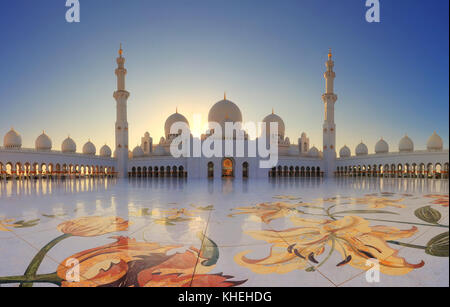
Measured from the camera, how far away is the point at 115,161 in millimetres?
26594

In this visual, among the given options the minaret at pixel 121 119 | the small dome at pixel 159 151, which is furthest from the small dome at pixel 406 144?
the minaret at pixel 121 119

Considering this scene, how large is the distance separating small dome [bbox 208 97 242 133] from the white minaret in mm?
10205

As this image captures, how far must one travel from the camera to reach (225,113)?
26.6m

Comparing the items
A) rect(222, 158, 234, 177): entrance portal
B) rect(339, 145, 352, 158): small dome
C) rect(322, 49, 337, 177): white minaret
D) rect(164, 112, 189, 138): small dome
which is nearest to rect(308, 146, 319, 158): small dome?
rect(322, 49, 337, 177): white minaret

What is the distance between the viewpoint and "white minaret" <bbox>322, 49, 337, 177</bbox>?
26.4 metres

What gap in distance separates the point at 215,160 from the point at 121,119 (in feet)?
39.6

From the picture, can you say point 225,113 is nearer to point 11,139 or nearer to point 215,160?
point 215,160

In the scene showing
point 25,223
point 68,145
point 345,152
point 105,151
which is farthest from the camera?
point 345,152

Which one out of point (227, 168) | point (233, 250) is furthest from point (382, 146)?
point (233, 250)

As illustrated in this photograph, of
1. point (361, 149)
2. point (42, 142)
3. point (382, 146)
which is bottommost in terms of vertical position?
point (361, 149)

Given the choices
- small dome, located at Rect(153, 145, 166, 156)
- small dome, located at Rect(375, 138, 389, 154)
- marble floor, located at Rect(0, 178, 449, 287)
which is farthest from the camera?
small dome, located at Rect(153, 145, 166, 156)

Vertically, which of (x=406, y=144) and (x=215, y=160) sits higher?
(x=406, y=144)

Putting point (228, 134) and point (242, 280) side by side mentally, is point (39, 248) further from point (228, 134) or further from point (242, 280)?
point (228, 134)

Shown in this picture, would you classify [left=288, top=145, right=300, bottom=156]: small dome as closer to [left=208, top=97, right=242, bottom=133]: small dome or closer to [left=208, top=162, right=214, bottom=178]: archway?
[left=208, top=97, right=242, bottom=133]: small dome
